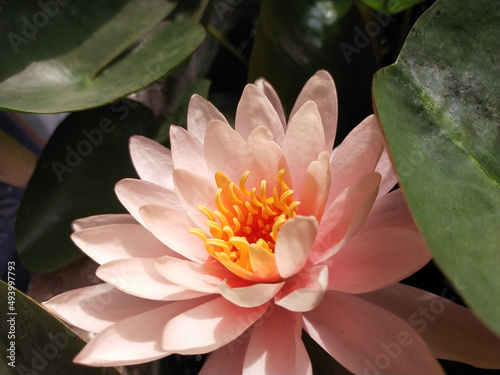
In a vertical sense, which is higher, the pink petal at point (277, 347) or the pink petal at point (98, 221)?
the pink petal at point (98, 221)

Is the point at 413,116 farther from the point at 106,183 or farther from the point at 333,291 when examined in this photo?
the point at 106,183

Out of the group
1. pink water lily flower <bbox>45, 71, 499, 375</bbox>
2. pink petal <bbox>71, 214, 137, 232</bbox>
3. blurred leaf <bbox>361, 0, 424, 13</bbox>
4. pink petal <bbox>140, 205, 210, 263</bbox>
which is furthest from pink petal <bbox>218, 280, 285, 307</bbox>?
blurred leaf <bbox>361, 0, 424, 13</bbox>

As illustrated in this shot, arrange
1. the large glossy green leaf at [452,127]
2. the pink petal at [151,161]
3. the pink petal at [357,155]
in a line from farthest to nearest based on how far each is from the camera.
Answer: the pink petal at [151,161], the pink petal at [357,155], the large glossy green leaf at [452,127]

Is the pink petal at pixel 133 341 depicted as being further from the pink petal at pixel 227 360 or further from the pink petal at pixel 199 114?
the pink petal at pixel 199 114

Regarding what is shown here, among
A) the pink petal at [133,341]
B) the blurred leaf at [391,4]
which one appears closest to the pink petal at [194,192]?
the pink petal at [133,341]

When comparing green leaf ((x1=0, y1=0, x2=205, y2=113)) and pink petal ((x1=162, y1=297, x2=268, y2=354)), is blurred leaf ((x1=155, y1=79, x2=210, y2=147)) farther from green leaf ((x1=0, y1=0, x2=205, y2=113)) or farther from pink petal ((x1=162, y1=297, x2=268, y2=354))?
pink petal ((x1=162, y1=297, x2=268, y2=354))

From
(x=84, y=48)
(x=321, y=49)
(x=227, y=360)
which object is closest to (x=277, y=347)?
(x=227, y=360)
